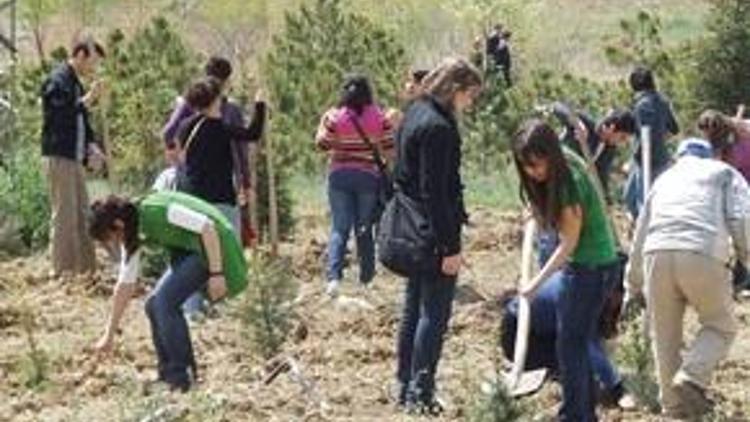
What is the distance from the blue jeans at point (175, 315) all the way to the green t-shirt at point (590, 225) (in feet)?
6.35

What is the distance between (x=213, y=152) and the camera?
10.4 m

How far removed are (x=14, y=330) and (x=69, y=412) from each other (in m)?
3.14

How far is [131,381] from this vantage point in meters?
8.36

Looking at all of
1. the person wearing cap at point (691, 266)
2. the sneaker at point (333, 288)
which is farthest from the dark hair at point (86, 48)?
the person wearing cap at point (691, 266)

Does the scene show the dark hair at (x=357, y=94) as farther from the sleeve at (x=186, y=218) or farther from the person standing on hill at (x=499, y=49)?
the person standing on hill at (x=499, y=49)

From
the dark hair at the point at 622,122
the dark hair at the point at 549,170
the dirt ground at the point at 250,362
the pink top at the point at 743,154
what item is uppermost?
the dark hair at the point at 549,170

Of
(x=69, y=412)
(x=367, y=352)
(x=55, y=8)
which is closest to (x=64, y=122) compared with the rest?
(x=367, y=352)

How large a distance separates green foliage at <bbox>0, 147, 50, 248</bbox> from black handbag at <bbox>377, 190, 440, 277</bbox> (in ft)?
24.2

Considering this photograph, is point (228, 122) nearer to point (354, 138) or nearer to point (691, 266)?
point (354, 138)

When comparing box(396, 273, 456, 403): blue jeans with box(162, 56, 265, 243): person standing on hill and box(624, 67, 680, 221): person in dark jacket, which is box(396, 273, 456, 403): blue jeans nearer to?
box(162, 56, 265, 243): person standing on hill

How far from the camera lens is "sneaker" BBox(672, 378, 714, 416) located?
8430 mm

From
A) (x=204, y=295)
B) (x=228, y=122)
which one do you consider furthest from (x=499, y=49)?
(x=204, y=295)

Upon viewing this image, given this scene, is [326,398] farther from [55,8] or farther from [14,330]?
[55,8]

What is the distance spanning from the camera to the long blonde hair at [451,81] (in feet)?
26.5
